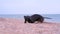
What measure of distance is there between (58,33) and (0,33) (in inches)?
96.3

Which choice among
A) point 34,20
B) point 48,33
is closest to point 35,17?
point 34,20

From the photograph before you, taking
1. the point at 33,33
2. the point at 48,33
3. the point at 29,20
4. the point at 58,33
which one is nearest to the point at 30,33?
the point at 33,33

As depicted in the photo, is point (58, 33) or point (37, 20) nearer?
point (58, 33)

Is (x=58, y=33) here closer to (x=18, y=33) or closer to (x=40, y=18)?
(x=18, y=33)

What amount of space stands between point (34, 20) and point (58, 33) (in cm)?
802

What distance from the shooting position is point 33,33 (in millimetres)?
6879

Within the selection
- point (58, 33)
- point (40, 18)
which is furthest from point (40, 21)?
point (58, 33)

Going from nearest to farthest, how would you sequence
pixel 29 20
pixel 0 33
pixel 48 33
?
pixel 0 33
pixel 48 33
pixel 29 20

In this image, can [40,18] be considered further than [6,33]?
Yes

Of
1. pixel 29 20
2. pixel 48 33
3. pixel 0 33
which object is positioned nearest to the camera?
pixel 0 33

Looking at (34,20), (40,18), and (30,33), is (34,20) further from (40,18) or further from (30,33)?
(30,33)

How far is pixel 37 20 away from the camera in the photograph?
15.1 m

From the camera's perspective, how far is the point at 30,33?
684cm

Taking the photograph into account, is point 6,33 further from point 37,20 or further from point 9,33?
point 37,20
